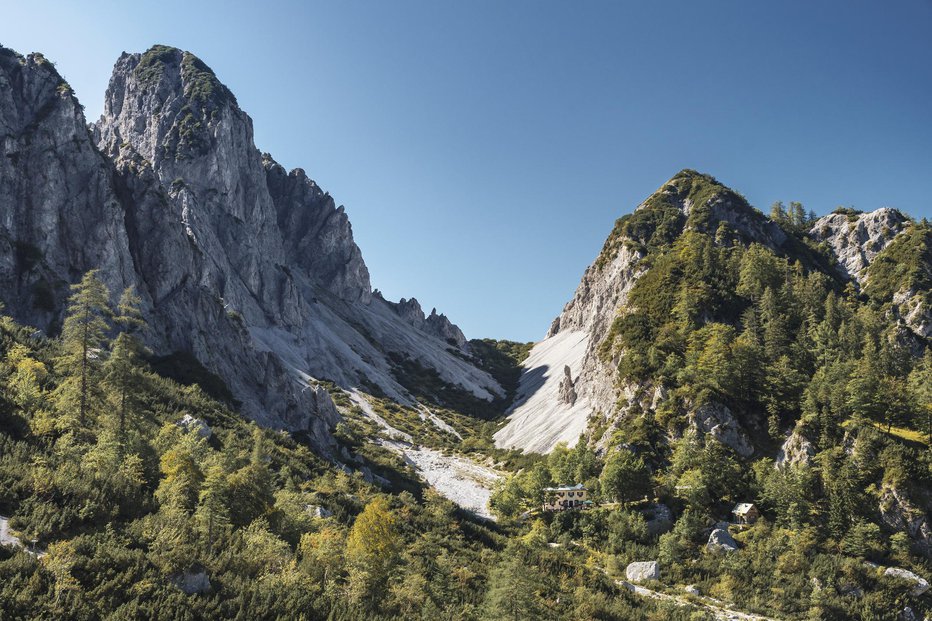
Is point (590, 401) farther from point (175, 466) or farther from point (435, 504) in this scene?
point (175, 466)

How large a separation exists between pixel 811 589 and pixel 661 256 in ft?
254

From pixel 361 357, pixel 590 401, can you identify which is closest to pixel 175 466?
pixel 590 401

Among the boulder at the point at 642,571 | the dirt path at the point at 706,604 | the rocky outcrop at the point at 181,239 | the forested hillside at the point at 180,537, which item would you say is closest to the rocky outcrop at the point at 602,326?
the boulder at the point at 642,571

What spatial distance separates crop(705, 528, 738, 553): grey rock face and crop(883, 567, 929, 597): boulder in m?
12.2

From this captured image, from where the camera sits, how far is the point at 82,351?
30844mm

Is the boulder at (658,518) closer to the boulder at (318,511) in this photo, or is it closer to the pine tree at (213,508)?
the boulder at (318,511)

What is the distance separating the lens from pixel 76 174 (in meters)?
86.5

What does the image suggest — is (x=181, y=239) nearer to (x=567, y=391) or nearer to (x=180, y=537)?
(x=567, y=391)

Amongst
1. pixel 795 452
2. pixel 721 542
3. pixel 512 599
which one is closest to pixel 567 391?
pixel 795 452

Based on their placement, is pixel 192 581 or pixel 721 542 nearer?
pixel 192 581

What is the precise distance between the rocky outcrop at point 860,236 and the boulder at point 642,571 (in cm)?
12867

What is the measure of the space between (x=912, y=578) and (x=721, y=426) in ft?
70.3

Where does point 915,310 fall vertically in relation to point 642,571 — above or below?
above

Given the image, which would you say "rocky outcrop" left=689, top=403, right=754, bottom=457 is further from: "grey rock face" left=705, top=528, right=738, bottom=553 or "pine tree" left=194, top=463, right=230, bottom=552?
"pine tree" left=194, top=463, right=230, bottom=552
